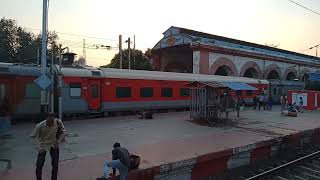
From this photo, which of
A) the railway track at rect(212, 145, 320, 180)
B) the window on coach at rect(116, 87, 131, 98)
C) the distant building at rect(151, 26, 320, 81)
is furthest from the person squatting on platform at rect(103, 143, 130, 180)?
the distant building at rect(151, 26, 320, 81)

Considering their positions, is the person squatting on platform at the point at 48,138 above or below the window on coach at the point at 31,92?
below

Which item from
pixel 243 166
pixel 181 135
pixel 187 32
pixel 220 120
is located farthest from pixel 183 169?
pixel 187 32

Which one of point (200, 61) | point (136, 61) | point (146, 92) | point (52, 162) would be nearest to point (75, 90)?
point (146, 92)

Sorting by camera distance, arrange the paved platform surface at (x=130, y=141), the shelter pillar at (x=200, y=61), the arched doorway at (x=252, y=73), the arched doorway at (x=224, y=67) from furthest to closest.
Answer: the arched doorway at (x=252, y=73), the arched doorway at (x=224, y=67), the shelter pillar at (x=200, y=61), the paved platform surface at (x=130, y=141)

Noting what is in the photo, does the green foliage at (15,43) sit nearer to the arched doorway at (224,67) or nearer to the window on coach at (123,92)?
the arched doorway at (224,67)

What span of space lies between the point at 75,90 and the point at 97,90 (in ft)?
4.85

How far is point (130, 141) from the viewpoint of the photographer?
46.8 feet

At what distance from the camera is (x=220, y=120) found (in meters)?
22.0

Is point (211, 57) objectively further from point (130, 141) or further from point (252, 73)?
point (130, 141)

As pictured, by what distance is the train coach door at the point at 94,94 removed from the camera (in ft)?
72.0

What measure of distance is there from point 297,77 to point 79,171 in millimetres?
48837

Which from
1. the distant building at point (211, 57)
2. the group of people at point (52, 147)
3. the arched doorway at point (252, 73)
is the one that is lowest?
the group of people at point (52, 147)

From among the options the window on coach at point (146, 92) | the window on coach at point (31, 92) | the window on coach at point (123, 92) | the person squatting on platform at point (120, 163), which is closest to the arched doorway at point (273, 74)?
the window on coach at point (146, 92)

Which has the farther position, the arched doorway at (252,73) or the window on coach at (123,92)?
the arched doorway at (252,73)
